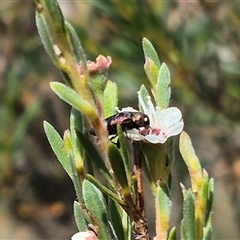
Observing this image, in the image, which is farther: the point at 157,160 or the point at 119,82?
the point at 119,82

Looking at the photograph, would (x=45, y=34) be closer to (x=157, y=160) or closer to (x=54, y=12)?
(x=54, y=12)

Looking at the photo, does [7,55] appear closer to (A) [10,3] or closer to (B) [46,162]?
(A) [10,3]

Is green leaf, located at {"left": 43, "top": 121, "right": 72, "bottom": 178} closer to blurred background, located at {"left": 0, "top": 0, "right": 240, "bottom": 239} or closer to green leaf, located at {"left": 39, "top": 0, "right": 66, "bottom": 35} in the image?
green leaf, located at {"left": 39, "top": 0, "right": 66, "bottom": 35}

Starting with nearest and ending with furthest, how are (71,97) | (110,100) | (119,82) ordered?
1. (71,97)
2. (110,100)
3. (119,82)

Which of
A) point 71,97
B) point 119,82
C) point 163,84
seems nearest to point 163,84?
point 163,84

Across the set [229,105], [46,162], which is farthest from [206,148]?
[46,162]

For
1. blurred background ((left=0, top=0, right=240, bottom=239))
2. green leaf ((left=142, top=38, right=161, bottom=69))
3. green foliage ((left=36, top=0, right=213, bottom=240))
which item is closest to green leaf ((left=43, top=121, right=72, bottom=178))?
green foliage ((left=36, top=0, right=213, bottom=240))

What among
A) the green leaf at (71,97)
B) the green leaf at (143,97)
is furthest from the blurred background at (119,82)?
the green leaf at (71,97)

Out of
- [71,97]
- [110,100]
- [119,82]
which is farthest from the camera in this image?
[119,82]

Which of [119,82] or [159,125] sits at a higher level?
[119,82]

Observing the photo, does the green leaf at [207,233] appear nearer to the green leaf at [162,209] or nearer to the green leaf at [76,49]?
the green leaf at [162,209]
